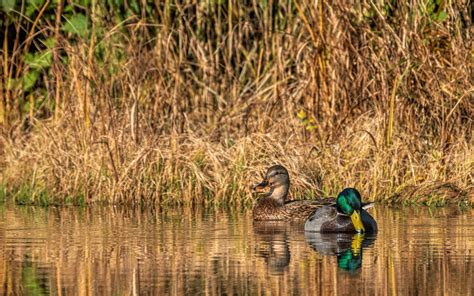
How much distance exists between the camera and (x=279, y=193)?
1438cm

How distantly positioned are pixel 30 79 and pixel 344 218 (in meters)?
7.76

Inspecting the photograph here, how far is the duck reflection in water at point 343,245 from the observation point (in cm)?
1006

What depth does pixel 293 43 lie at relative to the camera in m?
17.8

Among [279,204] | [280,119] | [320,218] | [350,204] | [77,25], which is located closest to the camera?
[350,204]

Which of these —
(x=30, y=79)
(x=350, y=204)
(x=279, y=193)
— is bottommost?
(x=350, y=204)

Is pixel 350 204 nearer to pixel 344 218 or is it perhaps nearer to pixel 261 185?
pixel 344 218

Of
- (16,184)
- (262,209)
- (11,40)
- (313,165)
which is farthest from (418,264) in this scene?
(11,40)

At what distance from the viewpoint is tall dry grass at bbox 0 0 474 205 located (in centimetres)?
1533

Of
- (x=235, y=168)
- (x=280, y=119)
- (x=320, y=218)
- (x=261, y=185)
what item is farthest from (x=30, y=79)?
(x=320, y=218)

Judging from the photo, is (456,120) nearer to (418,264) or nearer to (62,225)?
(62,225)

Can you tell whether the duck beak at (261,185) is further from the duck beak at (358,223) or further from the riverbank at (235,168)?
the duck beak at (358,223)

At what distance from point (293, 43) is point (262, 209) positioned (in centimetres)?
432

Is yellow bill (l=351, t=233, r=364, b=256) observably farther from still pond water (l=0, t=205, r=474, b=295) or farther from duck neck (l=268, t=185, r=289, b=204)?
duck neck (l=268, t=185, r=289, b=204)

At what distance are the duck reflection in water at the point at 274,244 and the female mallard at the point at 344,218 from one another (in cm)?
33
